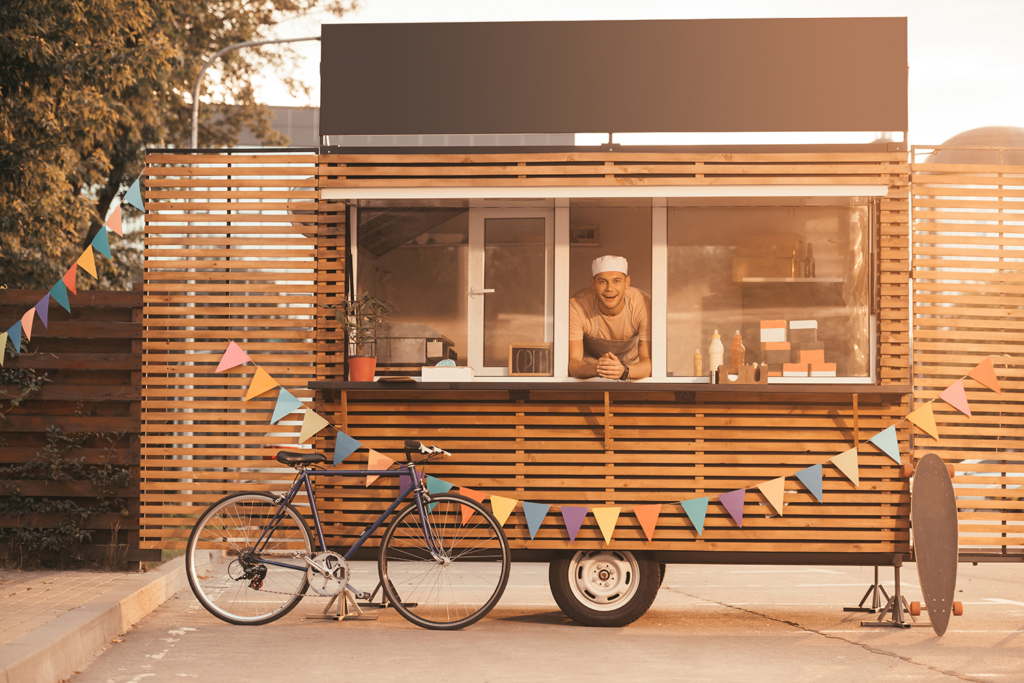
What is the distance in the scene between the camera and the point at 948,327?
A: 720cm

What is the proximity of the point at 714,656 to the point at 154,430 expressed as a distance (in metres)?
4.25

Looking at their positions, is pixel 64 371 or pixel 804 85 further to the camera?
pixel 64 371

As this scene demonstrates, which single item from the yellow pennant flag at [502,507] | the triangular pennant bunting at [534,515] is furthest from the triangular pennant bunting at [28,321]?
the triangular pennant bunting at [534,515]

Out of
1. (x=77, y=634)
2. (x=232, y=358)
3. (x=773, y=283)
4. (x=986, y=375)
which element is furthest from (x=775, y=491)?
(x=77, y=634)

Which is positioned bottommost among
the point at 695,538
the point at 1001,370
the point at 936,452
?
the point at 695,538

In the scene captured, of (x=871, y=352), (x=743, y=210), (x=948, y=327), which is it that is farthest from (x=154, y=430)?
(x=948, y=327)

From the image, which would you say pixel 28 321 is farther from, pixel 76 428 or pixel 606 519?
pixel 606 519

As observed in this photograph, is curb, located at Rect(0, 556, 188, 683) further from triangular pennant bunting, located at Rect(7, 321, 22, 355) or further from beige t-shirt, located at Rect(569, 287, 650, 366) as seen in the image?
beige t-shirt, located at Rect(569, 287, 650, 366)

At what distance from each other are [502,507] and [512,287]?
1.61 meters

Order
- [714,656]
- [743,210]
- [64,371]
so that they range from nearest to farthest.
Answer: [714,656] → [743,210] → [64,371]

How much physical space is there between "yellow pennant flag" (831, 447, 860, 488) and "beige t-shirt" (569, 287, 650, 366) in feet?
5.12

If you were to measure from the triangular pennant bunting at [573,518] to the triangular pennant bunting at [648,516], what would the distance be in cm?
37

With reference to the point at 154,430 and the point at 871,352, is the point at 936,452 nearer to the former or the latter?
the point at 871,352

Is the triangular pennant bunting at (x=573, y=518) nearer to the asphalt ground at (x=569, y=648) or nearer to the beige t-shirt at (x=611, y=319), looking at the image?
the asphalt ground at (x=569, y=648)
